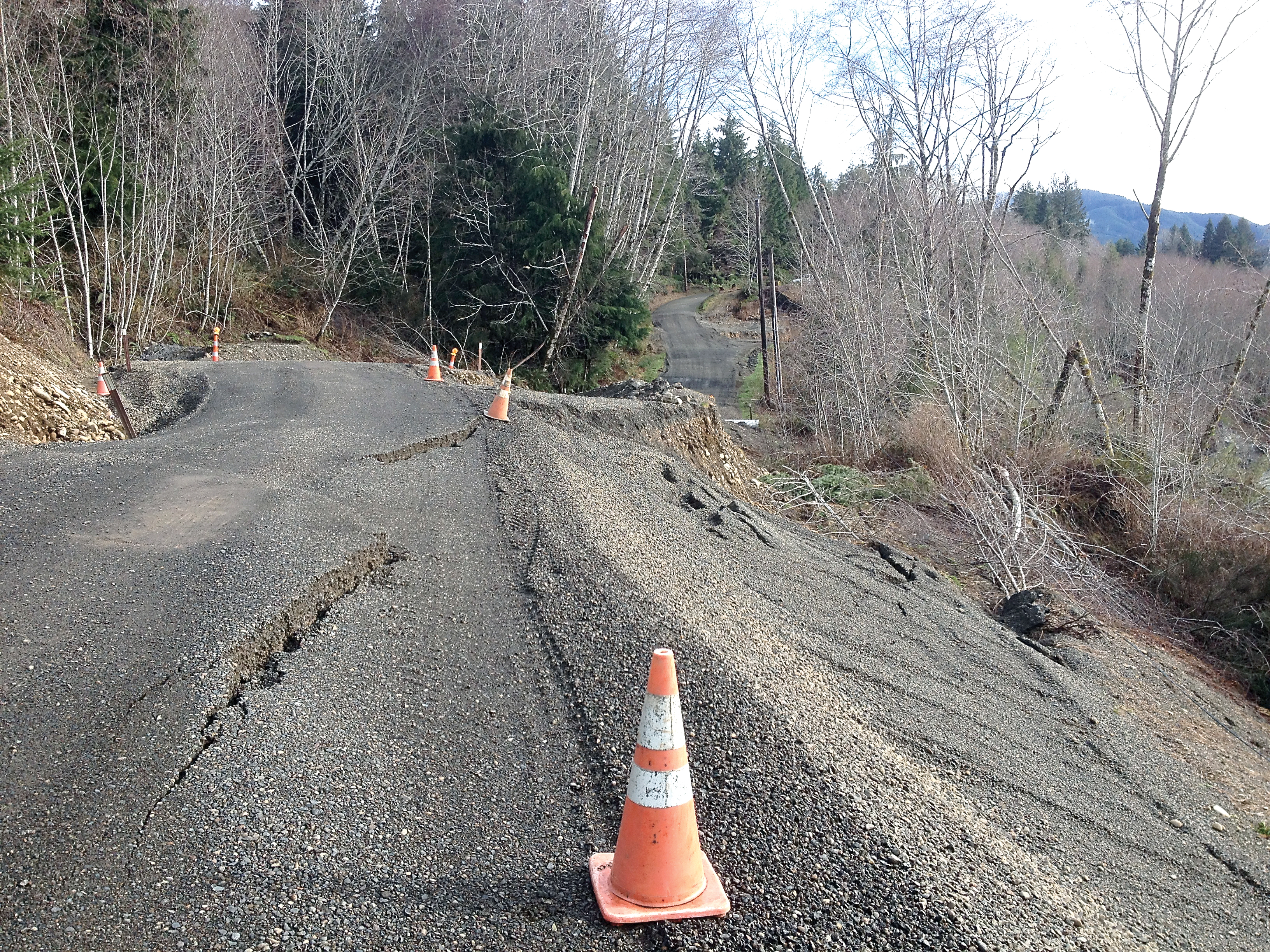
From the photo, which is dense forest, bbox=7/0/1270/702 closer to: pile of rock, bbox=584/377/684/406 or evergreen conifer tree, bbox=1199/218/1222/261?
pile of rock, bbox=584/377/684/406

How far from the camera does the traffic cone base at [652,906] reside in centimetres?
246

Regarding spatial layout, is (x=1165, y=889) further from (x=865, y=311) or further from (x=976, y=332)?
(x=865, y=311)

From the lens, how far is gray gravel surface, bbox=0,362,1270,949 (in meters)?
2.52

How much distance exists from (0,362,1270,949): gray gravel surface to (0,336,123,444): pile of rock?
2084 millimetres

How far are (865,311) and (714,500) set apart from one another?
12.2 metres

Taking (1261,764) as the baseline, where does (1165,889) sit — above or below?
above

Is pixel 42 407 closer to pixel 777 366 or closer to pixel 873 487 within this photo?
pixel 873 487

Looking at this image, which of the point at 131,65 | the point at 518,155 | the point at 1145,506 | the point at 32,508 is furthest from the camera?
the point at 518,155

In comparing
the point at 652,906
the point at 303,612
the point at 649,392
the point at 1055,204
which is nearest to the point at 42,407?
the point at 303,612

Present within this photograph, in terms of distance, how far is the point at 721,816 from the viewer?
120 inches

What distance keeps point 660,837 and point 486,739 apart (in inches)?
44.0

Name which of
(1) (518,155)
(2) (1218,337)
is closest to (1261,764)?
(1) (518,155)

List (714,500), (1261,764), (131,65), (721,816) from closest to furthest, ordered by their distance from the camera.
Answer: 1. (721,816)
2. (1261,764)
3. (714,500)
4. (131,65)

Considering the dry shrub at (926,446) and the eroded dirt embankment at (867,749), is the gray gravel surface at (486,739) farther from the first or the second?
the dry shrub at (926,446)
